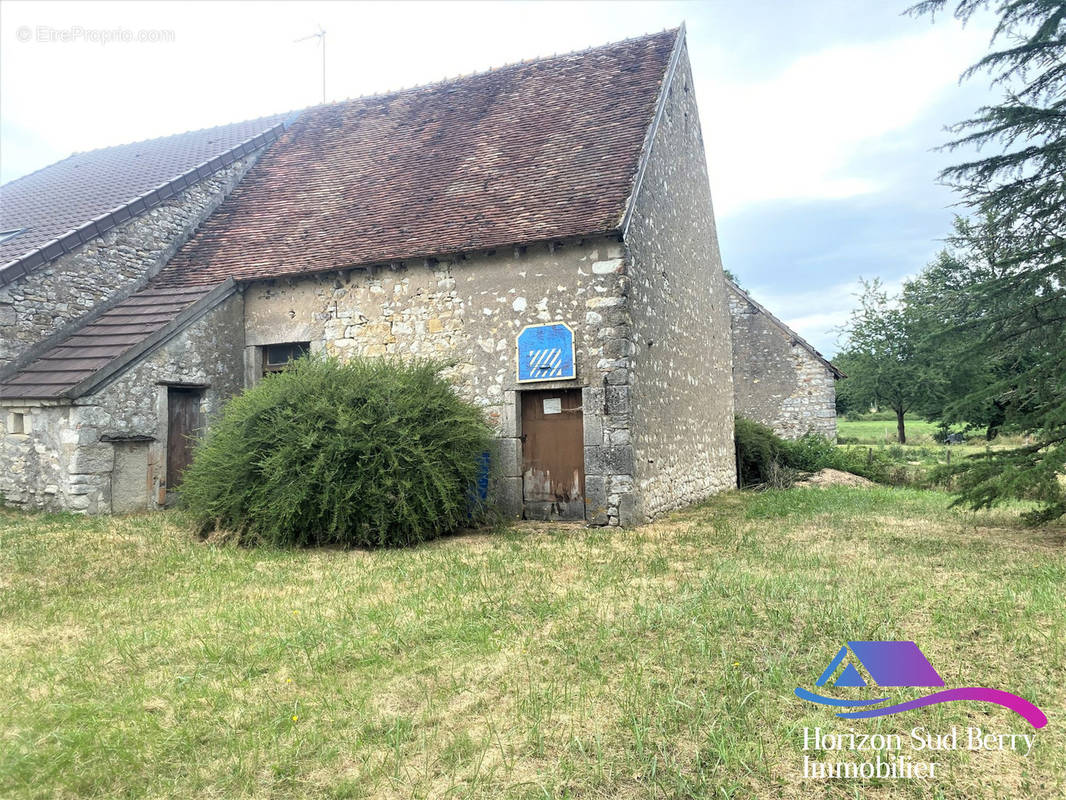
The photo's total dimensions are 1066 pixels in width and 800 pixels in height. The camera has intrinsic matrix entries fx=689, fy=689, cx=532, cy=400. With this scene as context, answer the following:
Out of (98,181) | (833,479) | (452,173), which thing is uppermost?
(98,181)

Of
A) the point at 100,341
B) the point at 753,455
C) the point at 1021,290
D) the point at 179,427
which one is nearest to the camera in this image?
the point at 1021,290

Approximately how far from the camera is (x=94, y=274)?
1162cm

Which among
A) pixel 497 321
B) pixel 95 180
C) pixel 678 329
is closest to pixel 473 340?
pixel 497 321

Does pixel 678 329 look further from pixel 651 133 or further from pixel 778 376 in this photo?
pixel 778 376

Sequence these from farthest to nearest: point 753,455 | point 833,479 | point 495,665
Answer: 1. point 833,479
2. point 753,455
3. point 495,665

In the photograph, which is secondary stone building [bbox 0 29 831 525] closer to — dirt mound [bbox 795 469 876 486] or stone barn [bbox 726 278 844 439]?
dirt mound [bbox 795 469 876 486]

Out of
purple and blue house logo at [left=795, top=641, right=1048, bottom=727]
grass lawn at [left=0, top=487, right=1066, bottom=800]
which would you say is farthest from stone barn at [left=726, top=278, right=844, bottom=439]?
purple and blue house logo at [left=795, top=641, right=1048, bottom=727]

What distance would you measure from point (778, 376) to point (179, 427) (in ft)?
52.5

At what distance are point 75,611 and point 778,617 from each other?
5.15 m

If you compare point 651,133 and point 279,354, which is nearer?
point 651,133

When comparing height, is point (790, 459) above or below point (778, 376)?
below

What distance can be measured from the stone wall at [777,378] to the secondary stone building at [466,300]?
7.44m

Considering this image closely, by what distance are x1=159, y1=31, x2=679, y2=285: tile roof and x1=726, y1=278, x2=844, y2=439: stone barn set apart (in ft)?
32.9

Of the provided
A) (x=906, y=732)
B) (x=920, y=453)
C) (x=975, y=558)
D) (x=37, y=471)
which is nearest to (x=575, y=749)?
(x=906, y=732)
